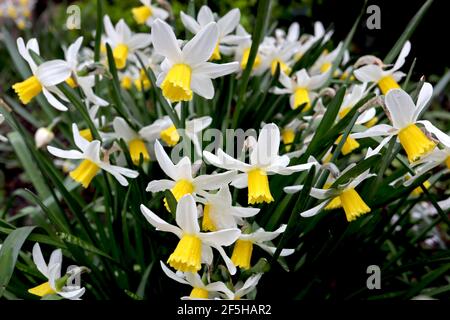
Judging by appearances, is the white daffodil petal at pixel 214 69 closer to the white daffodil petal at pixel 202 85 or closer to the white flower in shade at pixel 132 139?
the white daffodil petal at pixel 202 85

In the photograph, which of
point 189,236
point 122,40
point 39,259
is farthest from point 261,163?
point 122,40

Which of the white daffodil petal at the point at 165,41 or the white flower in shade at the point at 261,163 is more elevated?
the white daffodil petal at the point at 165,41

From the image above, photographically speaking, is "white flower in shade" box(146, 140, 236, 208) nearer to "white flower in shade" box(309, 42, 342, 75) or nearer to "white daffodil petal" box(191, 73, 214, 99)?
"white daffodil petal" box(191, 73, 214, 99)

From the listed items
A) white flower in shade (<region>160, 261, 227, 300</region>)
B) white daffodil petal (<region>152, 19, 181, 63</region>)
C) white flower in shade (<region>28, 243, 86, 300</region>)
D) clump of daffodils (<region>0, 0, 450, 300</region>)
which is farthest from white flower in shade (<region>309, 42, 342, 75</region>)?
white flower in shade (<region>28, 243, 86, 300</region>)

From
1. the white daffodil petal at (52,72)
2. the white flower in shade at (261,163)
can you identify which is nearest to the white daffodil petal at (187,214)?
the white flower in shade at (261,163)

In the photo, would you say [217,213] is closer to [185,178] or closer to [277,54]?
[185,178]
